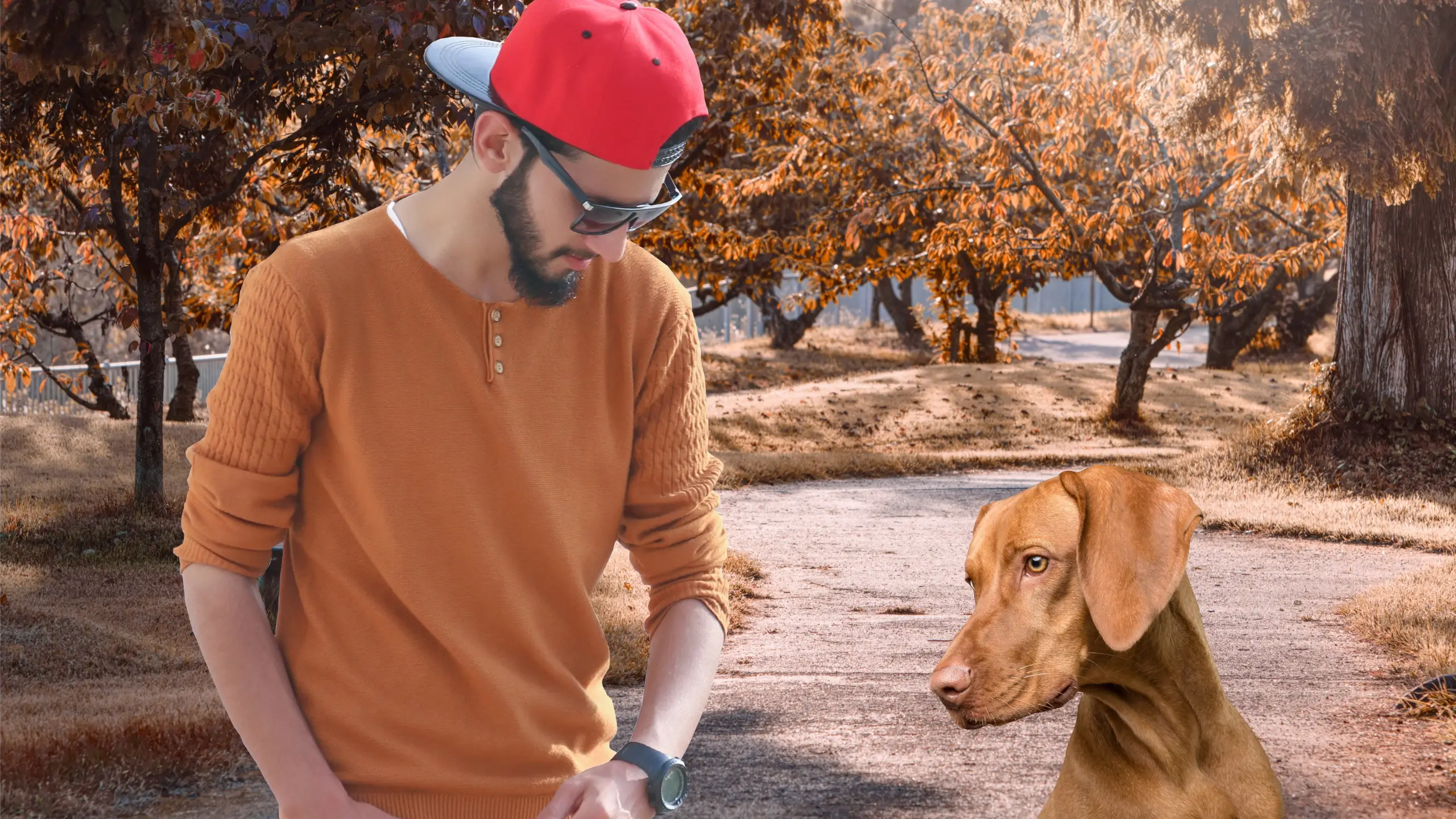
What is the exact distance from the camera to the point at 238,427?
1.52 meters

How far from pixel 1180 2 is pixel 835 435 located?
6.98m

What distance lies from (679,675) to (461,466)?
38 cm

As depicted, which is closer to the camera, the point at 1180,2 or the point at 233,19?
the point at 233,19

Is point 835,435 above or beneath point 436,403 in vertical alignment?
beneath

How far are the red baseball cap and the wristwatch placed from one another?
0.66m

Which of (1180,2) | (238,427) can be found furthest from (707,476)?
(1180,2)

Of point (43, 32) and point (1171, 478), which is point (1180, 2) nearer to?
point (1171, 478)

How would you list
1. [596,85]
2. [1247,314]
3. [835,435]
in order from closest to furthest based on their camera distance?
[596,85]
[835,435]
[1247,314]

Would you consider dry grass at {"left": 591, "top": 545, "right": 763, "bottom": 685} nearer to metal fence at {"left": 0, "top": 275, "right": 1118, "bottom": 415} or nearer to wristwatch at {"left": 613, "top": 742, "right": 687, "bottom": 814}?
wristwatch at {"left": 613, "top": 742, "right": 687, "bottom": 814}

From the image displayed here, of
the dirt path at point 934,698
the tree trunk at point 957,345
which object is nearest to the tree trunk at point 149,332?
the dirt path at point 934,698

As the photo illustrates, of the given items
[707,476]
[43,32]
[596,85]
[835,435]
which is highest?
[43,32]

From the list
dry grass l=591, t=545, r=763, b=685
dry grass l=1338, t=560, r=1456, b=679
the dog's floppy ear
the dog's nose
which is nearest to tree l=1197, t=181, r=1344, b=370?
dry grass l=1338, t=560, r=1456, b=679

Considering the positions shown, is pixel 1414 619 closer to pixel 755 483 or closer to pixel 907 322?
pixel 755 483

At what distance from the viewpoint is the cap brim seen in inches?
63.4
